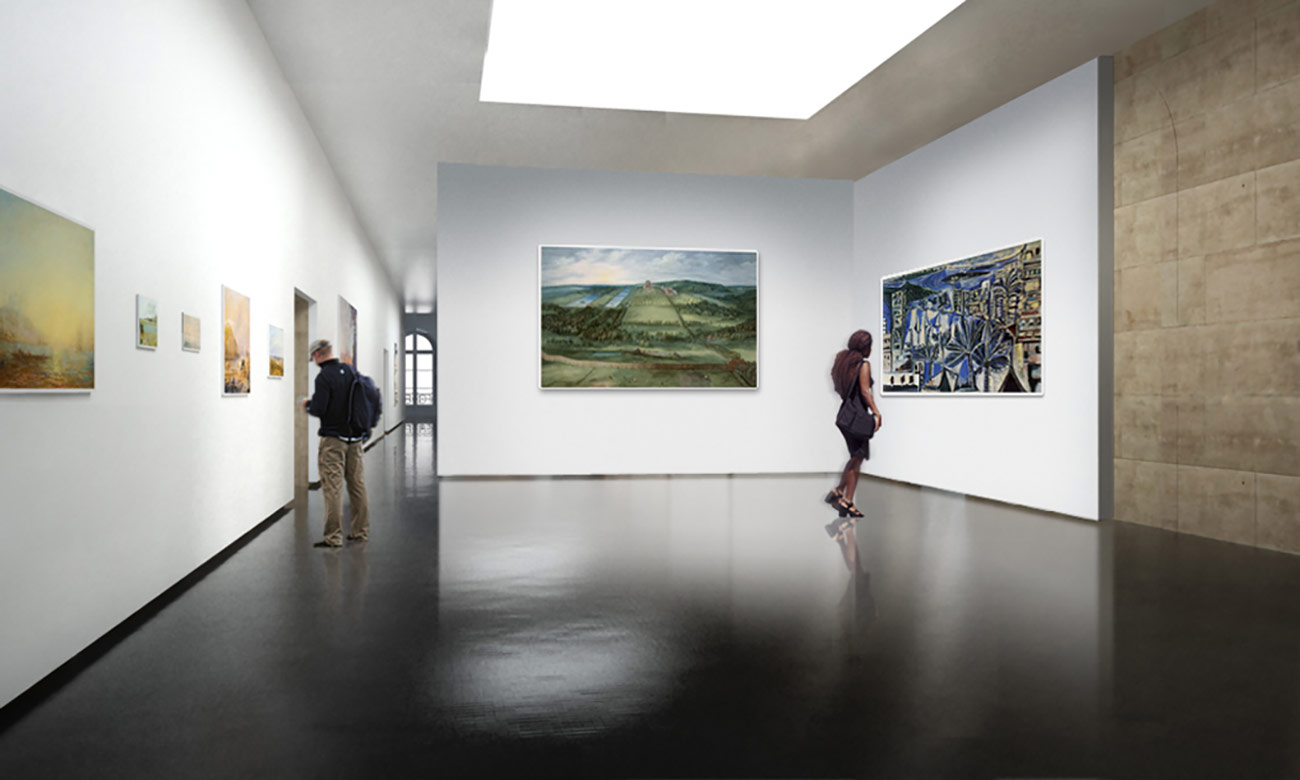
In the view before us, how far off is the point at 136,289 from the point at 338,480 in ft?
9.85

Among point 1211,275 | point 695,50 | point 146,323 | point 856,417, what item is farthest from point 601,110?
point 1211,275

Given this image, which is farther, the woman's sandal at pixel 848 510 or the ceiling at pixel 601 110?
the woman's sandal at pixel 848 510

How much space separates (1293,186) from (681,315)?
8.75m

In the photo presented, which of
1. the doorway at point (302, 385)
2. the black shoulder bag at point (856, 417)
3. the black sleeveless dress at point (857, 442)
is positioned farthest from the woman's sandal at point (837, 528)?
the doorway at point (302, 385)

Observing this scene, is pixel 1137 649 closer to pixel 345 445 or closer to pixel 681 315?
pixel 345 445

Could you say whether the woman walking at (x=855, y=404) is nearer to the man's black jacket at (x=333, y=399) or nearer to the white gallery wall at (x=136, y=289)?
the man's black jacket at (x=333, y=399)

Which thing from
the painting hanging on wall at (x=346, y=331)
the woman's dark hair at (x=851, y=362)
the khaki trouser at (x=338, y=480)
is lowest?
the khaki trouser at (x=338, y=480)

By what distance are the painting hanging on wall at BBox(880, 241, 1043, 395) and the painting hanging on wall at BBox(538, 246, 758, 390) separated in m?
2.49

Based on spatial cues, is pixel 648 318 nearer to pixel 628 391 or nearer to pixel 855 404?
pixel 628 391

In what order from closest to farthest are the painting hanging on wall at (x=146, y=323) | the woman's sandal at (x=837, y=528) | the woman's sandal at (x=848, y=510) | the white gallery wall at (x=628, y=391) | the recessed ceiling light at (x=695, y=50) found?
the painting hanging on wall at (x=146, y=323)
the woman's sandal at (x=837, y=528)
the recessed ceiling light at (x=695, y=50)
the woman's sandal at (x=848, y=510)
the white gallery wall at (x=628, y=391)

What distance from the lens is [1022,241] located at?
10688 mm

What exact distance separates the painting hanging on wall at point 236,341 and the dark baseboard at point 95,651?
1667mm

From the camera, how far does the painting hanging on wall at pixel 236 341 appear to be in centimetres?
773

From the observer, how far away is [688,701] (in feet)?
12.7
